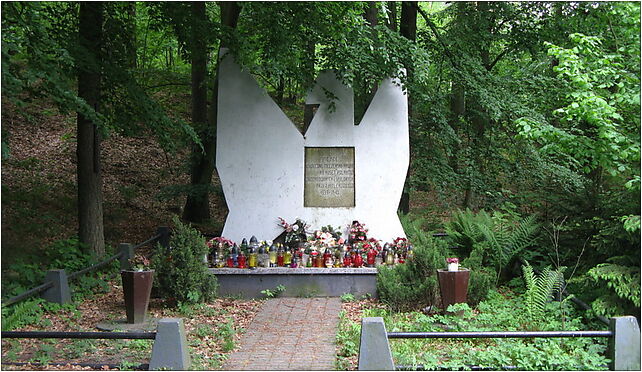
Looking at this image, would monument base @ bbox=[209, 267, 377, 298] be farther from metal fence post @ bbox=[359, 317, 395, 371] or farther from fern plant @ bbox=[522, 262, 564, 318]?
metal fence post @ bbox=[359, 317, 395, 371]

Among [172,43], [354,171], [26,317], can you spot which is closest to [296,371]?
[26,317]

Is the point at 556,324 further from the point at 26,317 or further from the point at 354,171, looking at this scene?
the point at 26,317

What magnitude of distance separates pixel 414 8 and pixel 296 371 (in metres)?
11.2

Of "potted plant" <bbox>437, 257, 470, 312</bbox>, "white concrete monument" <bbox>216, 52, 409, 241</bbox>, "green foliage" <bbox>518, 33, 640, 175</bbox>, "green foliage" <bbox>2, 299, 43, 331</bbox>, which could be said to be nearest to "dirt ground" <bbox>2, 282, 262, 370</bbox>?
"green foliage" <bbox>2, 299, 43, 331</bbox>

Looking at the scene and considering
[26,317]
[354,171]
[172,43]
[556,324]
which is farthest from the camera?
[172,43]

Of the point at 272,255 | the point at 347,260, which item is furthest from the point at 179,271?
the point at 347,260

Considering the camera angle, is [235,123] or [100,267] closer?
[100,267]

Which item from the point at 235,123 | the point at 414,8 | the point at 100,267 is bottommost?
the point at 100,267

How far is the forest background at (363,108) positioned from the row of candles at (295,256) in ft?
6.74

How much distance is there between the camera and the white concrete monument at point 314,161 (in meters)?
12.4

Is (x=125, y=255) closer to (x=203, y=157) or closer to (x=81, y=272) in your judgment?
(x=81, y=272)

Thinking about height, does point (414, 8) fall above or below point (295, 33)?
above

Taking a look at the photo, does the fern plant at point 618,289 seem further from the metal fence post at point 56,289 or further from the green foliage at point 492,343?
the metal fence post at point 56,289

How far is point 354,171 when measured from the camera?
1241cm
